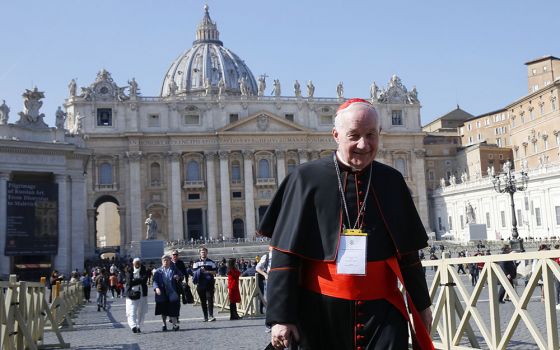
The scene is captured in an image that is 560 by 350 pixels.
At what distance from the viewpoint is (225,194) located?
6091 cm

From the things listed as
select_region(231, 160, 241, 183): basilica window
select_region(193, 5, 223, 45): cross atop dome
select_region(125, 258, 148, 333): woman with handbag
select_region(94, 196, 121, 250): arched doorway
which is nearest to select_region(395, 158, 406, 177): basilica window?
select_region(231, 160, 241, 183): basilica window

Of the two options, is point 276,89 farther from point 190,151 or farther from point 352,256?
point 352,256

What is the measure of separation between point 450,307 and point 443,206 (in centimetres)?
5858

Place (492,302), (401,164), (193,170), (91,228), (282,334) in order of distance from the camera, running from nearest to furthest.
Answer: (282,334)
(492,302)
(91,228)
(193,170)
(401,164)

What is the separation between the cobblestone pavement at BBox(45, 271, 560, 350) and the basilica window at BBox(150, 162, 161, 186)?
4615 cm

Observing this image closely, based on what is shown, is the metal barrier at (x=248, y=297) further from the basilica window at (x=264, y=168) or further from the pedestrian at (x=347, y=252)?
the basilica window at (x=264, y=168)

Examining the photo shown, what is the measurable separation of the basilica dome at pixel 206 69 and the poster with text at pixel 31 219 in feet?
190

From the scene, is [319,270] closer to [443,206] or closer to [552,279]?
[552,279]

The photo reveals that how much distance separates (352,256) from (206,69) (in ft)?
284

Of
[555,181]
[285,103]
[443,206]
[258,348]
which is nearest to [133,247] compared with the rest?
[285,103]

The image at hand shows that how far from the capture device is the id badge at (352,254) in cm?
347

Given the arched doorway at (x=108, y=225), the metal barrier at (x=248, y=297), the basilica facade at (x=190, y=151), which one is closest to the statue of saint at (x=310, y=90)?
the basilica facade at (x=190, y=151)

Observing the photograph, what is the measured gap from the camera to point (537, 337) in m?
5.27

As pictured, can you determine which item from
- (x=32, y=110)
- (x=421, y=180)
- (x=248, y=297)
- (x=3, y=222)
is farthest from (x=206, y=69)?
(x=248, y=297)
